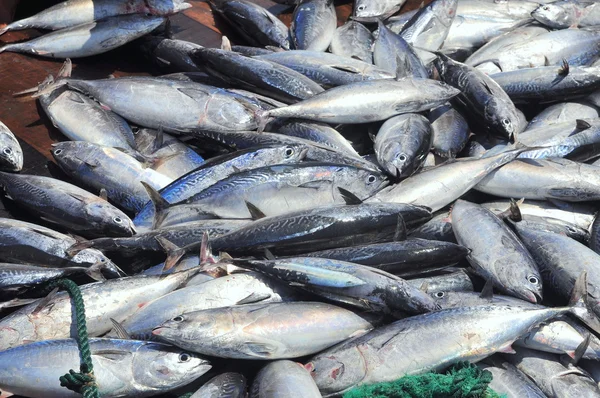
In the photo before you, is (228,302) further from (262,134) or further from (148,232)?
(262,134)

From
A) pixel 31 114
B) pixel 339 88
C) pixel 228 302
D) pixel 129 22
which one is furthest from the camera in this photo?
pixel 129 22

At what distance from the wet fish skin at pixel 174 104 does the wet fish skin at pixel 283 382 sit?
1782 mm

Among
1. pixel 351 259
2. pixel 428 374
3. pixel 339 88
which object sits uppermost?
pixel 339 88

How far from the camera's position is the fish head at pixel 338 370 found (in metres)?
2.86

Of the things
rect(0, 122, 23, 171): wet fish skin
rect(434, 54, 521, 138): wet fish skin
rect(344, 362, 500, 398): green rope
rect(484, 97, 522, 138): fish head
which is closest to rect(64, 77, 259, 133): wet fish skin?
rect(0, 122, 23, 171): wet fish skin

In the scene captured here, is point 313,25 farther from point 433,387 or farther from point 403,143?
point 433,387

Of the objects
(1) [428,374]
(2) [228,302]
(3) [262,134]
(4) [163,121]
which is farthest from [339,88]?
(1) [428,374]

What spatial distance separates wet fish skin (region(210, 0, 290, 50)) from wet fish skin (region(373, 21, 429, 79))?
81cm

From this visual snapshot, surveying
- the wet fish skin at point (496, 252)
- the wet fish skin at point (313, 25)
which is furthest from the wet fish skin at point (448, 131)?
the wet fish skin at point (313, 25)

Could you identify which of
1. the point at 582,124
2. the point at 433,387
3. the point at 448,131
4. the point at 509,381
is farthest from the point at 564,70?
the point at 433,387

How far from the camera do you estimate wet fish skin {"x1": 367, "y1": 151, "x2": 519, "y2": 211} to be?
12.2ft

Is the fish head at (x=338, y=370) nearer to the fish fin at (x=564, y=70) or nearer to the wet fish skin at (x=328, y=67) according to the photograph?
the wet fish skin at (x=328, y=67)

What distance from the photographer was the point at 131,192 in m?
3.92

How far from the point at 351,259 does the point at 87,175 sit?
1751 mm
